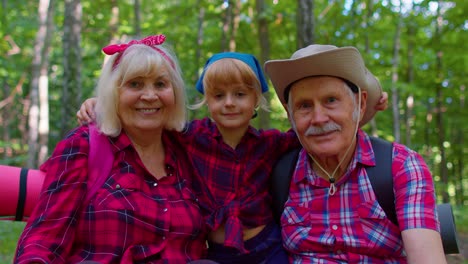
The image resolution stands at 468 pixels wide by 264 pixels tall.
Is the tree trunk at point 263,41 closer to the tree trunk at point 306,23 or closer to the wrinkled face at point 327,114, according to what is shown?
the tree trunk at point 306,23

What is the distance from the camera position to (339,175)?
8.82 feet

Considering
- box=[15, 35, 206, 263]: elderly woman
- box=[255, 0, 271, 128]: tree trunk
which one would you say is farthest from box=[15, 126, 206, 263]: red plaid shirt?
box=[255, 0, 271, 128]: tree trunk

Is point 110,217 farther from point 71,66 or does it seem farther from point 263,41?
point 71,66

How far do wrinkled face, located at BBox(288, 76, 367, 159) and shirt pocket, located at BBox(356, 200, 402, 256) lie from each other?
14.6 inches

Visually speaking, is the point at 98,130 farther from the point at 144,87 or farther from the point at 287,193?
the point at 287,193

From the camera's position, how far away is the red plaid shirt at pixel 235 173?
281 cm

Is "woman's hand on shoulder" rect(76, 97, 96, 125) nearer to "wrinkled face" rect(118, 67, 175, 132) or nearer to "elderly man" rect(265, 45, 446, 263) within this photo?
"wrinkled face" rect(118, 67, 175, 132)

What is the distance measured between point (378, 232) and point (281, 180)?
2.26 ft

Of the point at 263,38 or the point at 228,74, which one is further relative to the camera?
the point at 263,38

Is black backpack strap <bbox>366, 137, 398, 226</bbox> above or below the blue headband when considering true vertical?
below

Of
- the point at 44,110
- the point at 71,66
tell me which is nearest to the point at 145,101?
the point at 71,66

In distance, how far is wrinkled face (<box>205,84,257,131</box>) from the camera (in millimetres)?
2947

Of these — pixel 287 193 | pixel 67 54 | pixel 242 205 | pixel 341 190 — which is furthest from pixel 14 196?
pixel 67 54

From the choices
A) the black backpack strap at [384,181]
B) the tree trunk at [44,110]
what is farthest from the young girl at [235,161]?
the tree trunk at [44,110]
